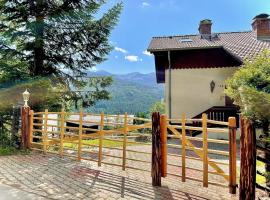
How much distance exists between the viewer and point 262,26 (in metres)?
19.0

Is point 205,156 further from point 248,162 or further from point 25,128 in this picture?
point 25,128

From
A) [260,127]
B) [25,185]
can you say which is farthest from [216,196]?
[25,185]

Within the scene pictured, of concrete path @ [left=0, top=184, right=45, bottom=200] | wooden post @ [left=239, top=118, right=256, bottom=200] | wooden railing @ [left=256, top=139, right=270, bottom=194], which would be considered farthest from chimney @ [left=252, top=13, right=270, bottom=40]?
concrete path @ [left=0, top=184, right=45, bottom=200]

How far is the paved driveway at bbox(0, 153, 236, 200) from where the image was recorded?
5645 mm

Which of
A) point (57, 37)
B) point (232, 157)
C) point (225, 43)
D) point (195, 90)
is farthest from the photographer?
point (225, 43)

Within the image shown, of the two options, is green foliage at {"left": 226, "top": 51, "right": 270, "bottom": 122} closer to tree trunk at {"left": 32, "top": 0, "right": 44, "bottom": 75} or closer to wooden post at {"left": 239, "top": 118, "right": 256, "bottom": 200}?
wooden post at {"left": 239, "top": 118, "right": 256, "bottom": 200}

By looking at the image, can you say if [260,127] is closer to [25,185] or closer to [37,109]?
[25,185]

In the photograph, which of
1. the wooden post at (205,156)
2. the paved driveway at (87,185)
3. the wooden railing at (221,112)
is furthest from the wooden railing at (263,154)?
the wooden railing at (221,112)

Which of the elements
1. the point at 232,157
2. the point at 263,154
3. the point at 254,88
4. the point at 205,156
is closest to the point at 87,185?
the point at 205,156

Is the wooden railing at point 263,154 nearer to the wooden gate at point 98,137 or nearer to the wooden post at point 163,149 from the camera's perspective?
the wooden post at point 163,149

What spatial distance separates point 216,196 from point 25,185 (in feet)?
13.0

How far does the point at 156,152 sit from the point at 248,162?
2175 mm

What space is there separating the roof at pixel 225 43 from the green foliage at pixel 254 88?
10215mm

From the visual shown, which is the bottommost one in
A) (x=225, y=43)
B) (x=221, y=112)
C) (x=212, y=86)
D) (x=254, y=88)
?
(x=221, y=112)
